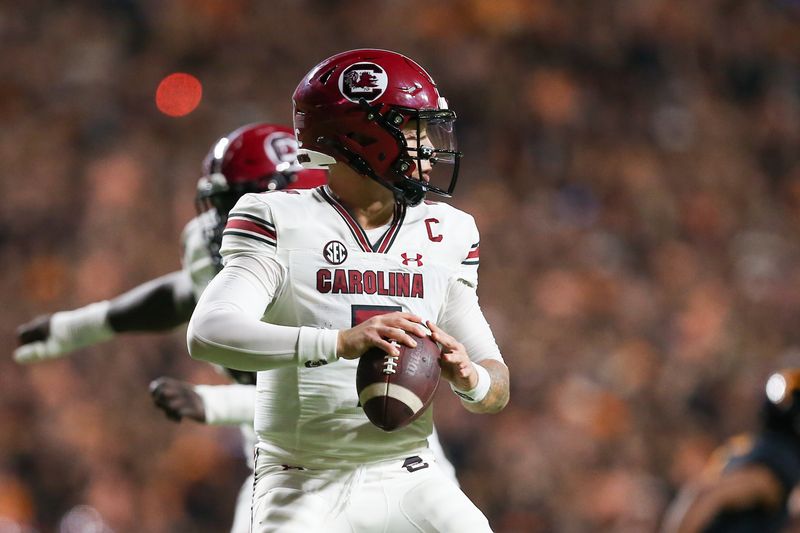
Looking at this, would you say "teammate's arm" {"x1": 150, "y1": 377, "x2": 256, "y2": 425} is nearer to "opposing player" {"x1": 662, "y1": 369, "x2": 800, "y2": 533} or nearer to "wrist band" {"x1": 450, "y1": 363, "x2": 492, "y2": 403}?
"wrist band" {"x1": 450, "y1": 363, "x2": 492, "y2": 403}

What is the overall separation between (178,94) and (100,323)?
12.7ft

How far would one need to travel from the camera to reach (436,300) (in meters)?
2.19

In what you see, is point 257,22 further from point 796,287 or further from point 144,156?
point 796,287

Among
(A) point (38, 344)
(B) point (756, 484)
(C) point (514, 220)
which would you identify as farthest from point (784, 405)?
(C) point (514, 220)

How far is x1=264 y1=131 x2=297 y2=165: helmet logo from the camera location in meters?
3.10

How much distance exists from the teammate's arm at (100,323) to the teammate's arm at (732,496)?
1.63m

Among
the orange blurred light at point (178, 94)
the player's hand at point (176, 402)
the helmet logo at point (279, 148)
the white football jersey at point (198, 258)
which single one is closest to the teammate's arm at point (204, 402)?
the player's hand at point (176, 402)

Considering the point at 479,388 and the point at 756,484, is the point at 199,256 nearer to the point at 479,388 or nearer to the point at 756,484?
the point at 479,388

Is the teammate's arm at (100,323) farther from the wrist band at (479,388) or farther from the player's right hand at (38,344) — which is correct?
the wrist band at (479,388)

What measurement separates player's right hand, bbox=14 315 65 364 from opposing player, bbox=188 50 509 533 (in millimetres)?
1495

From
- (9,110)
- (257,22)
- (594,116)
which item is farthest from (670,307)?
(9,110)

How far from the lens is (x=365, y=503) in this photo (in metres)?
2.07

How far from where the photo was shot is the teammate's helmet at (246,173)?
3.07 metres

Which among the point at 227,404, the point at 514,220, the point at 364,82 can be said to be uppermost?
the point at 364,82
